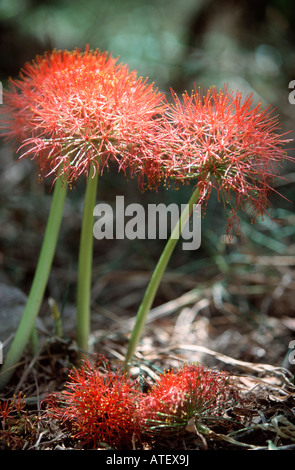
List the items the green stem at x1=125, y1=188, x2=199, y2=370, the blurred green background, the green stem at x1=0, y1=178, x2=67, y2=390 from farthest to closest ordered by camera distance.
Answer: the blurred green background, the green stem at x1=0, y1=178, x2=67, y2=390, the green stem at x1=125, y1=188, x2=199, y2=370

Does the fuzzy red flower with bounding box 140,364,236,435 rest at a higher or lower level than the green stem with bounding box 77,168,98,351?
lower

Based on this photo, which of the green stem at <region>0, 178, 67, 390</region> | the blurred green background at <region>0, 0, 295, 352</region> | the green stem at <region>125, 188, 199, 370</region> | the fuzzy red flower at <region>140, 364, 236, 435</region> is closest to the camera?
the fuzzy red flower at <region>140, 364, 236, 435</region>

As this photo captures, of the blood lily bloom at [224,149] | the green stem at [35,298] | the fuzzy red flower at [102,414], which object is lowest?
the fuzzy red flower at [102,414]

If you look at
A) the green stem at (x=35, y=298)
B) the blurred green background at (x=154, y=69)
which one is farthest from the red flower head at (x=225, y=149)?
the blurred green background at (x=154, y=69)

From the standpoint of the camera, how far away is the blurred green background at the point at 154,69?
2.33 meters

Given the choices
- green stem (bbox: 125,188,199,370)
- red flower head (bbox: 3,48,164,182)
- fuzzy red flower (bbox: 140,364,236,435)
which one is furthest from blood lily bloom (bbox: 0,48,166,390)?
fuzzy red flower (bbox: 140,364,236,435)

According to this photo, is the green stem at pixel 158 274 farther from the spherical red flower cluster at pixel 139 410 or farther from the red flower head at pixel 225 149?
the spherical red flower cluster at pixel 139 410

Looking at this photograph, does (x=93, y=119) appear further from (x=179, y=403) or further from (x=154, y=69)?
(x=154, y=69)

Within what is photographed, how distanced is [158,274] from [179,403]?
0.36 m

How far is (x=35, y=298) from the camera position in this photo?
4.37 feet

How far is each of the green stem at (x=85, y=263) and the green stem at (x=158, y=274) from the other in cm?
17

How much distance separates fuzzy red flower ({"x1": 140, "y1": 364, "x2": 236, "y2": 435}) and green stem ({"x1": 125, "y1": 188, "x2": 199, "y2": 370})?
230 mm

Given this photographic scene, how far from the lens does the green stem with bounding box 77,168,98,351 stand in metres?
1.29

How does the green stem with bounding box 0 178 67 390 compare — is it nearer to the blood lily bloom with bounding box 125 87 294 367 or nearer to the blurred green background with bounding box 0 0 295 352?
the blood lily bloom with bounding box 125 87 294 367
